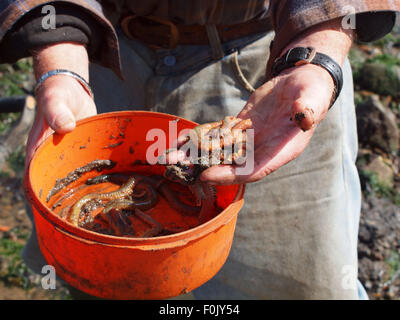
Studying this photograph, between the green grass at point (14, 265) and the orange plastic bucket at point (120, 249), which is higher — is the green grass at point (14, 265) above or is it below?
Answer: below

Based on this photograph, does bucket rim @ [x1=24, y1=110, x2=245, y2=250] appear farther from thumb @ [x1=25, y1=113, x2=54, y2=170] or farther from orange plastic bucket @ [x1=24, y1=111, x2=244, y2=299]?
thumb @ [x1=25, y1=113, x2=54, y2=170]

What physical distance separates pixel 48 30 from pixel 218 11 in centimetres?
107

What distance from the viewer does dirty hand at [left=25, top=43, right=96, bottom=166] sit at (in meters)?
2.28

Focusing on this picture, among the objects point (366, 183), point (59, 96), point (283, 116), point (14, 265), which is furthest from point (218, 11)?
point (14, 265)

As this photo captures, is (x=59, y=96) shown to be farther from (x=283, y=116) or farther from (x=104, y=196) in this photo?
(x=283, y=116)

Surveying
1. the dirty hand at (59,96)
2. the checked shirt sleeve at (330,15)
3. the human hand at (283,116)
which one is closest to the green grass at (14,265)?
the dirty hand at (59,96)

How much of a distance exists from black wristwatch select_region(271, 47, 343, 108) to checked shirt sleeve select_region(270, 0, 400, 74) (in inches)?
6.8

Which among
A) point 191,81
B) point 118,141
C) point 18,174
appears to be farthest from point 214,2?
point 18,174

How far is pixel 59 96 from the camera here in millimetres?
2348

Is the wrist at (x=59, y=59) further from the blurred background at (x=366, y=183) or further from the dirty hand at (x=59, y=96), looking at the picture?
the blurred background at (x=366, y=183)

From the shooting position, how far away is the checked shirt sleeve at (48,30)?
2533mm

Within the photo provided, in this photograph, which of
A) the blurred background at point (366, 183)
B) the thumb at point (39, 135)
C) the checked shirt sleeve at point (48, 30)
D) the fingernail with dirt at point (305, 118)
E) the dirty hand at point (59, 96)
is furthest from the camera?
the blurred background at point (366, 183)

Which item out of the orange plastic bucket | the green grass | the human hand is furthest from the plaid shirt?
the green grass

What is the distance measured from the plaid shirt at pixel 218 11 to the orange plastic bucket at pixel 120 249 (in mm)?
698
